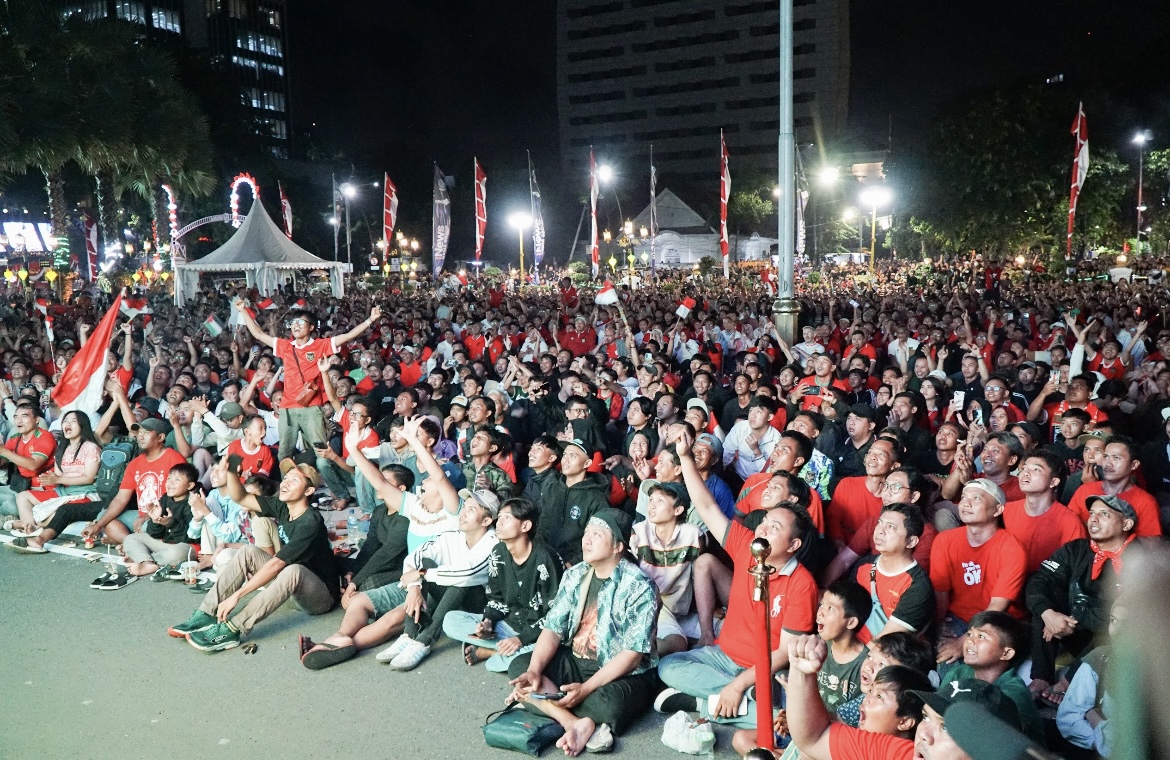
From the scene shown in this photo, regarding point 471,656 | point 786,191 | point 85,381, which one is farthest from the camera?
point 786,191

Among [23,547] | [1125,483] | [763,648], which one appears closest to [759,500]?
[1125,483]

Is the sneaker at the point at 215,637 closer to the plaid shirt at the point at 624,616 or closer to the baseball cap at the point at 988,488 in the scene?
the plaid shirt at the point at 624,616

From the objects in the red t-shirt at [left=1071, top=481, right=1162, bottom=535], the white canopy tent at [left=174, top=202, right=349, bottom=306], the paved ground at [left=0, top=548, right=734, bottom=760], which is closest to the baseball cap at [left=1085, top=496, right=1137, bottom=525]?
the red t-shirt at [left=1071, top=481, right=1162, bottom=535]

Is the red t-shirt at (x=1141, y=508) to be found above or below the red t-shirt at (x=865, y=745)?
above

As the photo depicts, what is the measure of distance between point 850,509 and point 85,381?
8.03 meters

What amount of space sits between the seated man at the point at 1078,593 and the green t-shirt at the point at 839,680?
1004 mm

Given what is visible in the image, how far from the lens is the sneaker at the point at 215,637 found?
5.50m

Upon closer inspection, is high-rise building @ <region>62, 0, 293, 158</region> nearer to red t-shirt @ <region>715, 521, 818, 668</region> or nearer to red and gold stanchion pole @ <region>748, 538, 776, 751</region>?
red t-shirt @ <region>715, 521, 818, 668</region>

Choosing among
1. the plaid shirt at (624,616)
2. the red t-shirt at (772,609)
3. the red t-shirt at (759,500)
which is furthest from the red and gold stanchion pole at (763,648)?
the red t-shirt at (759,500)

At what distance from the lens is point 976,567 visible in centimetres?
467

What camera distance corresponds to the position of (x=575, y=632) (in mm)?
4758

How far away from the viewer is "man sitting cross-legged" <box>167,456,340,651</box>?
5.61 m

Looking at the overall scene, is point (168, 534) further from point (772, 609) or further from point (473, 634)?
point (772, 609)

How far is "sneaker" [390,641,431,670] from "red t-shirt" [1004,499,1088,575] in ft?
11.2
